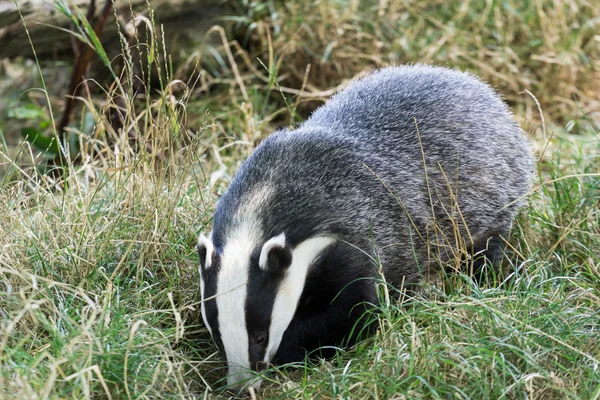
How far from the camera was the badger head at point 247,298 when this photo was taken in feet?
10.8

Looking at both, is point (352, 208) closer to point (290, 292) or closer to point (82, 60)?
point (290, 292)

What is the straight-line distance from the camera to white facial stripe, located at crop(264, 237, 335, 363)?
3461mm

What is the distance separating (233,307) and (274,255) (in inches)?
10.8

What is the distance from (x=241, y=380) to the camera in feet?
11.2

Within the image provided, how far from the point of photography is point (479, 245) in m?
4.62

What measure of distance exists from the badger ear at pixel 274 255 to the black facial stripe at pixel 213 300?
0.19m

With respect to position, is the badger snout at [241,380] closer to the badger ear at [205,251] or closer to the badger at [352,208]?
the badger at [352,208]

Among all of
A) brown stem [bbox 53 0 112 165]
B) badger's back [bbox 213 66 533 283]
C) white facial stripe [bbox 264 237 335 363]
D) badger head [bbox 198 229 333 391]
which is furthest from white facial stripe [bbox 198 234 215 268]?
brown stem [bbox 53 0 112 165]

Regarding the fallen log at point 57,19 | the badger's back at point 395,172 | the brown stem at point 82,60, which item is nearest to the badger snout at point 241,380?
the badger's back at point 395,172

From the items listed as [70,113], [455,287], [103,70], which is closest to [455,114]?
[455,287]

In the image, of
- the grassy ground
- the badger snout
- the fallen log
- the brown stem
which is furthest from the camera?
the fallen log

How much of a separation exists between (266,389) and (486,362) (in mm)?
955

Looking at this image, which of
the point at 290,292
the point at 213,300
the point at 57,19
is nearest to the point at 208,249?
the point at 213,300

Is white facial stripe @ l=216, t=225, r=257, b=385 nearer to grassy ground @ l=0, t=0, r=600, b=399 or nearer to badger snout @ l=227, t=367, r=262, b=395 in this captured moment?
badger snout @ l=227, t=367, r=262, b=395
